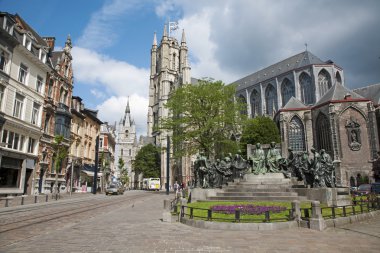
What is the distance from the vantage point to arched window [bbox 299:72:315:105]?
6397 centimetres

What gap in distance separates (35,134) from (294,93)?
57332mm

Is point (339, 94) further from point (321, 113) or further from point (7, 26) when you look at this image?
point (7, 26)

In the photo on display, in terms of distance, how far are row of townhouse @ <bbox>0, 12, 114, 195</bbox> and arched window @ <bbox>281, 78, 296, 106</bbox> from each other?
166 ft

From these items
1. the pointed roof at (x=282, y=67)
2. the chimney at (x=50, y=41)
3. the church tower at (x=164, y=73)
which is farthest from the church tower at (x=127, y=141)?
the chimney at (x=50, y=41)

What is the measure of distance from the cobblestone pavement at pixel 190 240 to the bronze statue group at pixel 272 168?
17.8 ft

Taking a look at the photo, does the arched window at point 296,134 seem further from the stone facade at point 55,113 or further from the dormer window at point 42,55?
the dormer window at point 42,55

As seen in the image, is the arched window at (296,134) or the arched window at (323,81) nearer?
the arched window at (296,134)

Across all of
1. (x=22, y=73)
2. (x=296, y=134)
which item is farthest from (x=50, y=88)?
(x=296, y=134)

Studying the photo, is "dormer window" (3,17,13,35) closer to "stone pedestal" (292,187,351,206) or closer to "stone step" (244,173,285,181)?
"stone step" (244,173,285,181)

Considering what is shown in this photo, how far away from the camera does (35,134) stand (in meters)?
27.0

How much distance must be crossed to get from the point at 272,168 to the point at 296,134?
40449 mm

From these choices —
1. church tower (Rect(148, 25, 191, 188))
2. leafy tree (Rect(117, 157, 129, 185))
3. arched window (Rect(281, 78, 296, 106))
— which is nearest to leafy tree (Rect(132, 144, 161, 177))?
church tower (Rect(148, 25, 191, 188))

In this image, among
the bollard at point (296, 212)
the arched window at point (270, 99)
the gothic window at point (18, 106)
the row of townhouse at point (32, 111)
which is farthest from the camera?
the arched window at point (270, 99)

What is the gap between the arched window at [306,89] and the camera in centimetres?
6397
